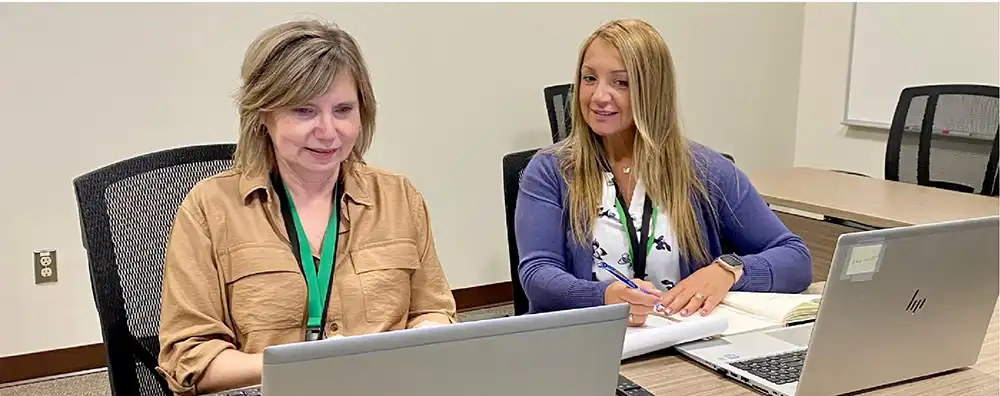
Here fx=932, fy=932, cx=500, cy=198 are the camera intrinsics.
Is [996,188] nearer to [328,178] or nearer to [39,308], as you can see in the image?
[328,178]

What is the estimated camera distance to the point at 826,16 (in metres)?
4.39

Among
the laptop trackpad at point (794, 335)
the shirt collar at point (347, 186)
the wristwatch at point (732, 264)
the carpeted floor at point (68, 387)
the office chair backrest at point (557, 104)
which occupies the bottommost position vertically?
the carpeted floor at point (68, 387)

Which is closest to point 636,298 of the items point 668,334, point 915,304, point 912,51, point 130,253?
point 668,334

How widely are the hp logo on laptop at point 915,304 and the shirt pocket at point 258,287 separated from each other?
88 cm

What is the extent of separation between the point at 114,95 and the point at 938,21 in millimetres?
3224

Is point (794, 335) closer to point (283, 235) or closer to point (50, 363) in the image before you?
point (283, 235)

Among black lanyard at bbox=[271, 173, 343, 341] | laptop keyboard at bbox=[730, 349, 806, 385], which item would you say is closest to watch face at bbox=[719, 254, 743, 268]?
laptop keyboard at bbox=[730, 349, 806, 385]

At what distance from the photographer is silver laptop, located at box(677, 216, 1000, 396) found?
1.17m

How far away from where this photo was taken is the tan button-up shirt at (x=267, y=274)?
1.36 metres

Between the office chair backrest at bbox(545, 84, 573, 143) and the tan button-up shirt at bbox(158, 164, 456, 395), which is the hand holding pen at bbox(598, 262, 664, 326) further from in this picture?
the office chair backrest at bbox(545, 84, 573, 143)

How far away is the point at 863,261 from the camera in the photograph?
1.15 m

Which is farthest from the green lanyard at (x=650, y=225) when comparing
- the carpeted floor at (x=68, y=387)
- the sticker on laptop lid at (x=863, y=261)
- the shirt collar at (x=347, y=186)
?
the carpeted floor at (x=68, y=387)

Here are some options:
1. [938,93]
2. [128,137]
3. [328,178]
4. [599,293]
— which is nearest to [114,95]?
[128,137]

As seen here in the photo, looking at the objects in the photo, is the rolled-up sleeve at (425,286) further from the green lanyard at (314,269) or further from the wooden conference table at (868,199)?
the wooden conference table at (868,199)
